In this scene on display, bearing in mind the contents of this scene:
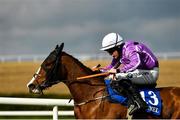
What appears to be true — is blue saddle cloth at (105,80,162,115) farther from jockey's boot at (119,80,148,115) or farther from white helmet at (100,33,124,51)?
white helmet at (100,33,124,51)

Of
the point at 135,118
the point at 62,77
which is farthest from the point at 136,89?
the point at 62,77

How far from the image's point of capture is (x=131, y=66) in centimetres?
821

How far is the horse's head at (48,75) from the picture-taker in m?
8.16

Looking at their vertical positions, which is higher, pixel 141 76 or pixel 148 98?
pixel 141 76

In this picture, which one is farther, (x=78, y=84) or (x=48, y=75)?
(x=78, y=84)

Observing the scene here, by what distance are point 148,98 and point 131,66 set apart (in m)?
0.56

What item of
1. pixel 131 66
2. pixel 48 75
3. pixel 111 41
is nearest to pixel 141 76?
pixel 131 66

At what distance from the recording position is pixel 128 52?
822cm

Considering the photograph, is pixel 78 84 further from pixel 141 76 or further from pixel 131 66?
pixel 141 76

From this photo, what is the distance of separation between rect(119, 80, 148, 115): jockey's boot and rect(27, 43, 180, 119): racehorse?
0.44 feet

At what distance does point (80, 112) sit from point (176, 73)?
84.6ft

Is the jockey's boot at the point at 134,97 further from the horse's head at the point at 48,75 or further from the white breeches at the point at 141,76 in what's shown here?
the horse's head at the point at 48,75

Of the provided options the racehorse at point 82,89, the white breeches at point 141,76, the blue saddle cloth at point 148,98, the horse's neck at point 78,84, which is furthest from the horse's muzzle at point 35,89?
the white breeches at point 141,76

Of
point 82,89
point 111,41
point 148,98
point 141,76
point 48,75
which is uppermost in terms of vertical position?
point 111,41
